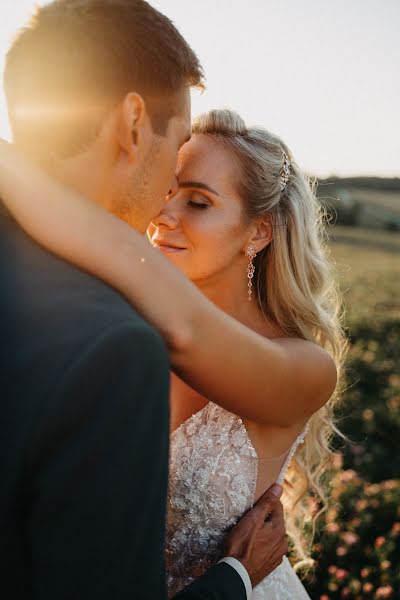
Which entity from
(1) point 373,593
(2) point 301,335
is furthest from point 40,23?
(1) point 373,593

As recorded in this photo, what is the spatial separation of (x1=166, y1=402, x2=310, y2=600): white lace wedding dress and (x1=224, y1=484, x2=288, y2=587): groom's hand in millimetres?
92

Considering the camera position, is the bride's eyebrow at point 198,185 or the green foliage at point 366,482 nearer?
the bride's eyebrow at point 198,185

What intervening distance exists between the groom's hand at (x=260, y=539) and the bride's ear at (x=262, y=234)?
1.36 m

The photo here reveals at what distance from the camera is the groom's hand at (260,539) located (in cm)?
259

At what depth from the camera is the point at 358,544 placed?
5277 millimetres

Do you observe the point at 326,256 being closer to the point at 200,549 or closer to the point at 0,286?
the point at 200,549

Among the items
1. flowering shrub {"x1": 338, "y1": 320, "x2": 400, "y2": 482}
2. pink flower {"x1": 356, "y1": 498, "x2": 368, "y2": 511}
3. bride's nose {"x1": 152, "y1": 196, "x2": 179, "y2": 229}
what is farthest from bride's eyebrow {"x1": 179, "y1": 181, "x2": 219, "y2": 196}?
pink flower {"x1": 356, "y1": 498, "x2": 368, "y2": 511}

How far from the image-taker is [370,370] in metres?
9.33

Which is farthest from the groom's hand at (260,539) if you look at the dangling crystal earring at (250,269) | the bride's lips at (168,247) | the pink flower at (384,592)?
the pink flower at (384,592)

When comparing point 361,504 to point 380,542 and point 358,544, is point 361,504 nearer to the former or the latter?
point 358,544

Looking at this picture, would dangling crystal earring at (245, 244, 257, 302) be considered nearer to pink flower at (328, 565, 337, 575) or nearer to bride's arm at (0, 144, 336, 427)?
bride's arm at (0, 144, 336, 427)

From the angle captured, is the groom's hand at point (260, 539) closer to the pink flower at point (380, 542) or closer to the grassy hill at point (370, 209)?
the pink flower at point (380, 542)

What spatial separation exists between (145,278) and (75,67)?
63 centimetres

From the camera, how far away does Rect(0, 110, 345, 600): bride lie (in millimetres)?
1719
